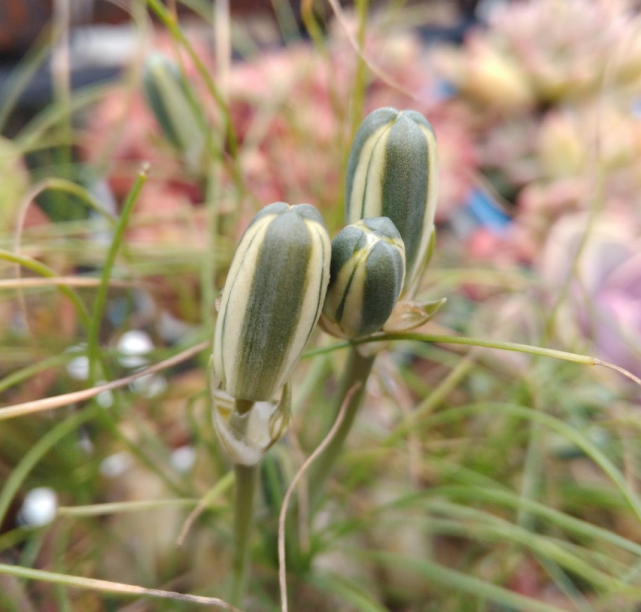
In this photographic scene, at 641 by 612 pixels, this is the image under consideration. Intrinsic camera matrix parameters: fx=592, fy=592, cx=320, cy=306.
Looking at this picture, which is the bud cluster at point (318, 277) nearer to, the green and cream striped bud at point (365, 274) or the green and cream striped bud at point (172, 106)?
the green and cream striped bud at point (365, 274)

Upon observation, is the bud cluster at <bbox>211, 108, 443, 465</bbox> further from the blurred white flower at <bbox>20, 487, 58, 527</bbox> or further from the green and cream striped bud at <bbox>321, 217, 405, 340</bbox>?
the blurred white flower at <bbox>20, 487, 58, 527</bbox>

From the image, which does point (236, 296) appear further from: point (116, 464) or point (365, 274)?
point (116, 464)

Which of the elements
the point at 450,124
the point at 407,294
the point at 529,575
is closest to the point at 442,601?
the point at 529,575

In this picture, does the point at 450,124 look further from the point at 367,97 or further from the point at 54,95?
the point at 54,95

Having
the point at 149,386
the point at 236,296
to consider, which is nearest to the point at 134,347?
the point at 149,386

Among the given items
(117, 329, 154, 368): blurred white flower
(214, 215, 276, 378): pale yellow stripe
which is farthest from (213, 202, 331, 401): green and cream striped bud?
(117, 329, 154, 368): blurred white flower

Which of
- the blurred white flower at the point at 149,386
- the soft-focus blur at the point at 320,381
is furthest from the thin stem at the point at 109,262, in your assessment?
the blurred white flower at the point at 149,386
